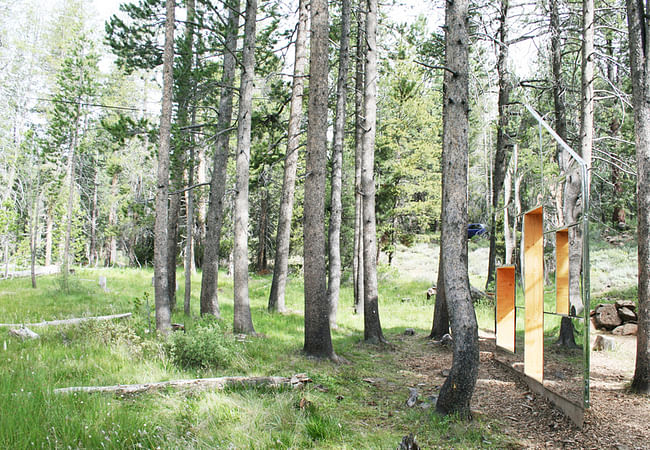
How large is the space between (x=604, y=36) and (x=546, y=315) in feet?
30.7

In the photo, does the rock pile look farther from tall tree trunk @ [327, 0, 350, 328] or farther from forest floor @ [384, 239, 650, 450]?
tall tree trunk @ [327, 0, 350, 328]

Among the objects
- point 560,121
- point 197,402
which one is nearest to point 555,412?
point 197,402

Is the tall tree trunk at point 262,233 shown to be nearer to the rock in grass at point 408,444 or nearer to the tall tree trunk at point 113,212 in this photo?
the tall tree trunk at point 113,212

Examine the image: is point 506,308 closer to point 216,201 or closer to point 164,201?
point 164,201

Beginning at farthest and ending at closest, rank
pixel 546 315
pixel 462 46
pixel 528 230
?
pixel 528 230 < pixel 546 315 < pixel 462 46

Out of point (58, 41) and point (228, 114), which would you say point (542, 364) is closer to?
point (228, 114)

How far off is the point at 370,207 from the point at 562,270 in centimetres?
504

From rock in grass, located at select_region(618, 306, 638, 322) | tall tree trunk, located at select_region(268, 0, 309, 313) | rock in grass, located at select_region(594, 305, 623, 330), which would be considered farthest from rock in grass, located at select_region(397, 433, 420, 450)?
tall tree trunk, located at select_region(268, 0, 309, 313)

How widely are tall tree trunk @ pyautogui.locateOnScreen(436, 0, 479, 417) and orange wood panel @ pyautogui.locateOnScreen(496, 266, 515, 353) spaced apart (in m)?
2.62

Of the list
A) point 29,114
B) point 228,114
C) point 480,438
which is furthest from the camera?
point 29,114

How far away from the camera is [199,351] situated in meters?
6.24

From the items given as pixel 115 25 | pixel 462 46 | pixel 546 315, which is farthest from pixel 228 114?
pixel 546 315

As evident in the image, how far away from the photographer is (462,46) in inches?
217

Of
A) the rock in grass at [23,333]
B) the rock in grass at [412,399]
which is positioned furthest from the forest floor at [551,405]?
the rock in grass at [23,333]
